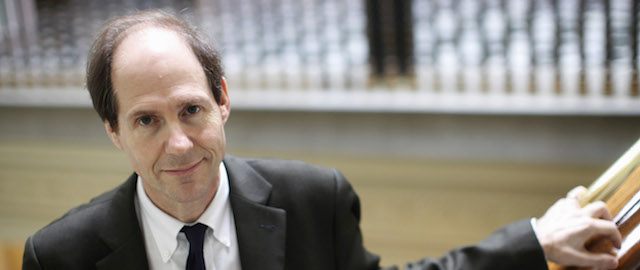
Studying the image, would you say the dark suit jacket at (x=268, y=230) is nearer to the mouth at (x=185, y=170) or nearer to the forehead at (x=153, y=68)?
the mouth at (x=185, y=170)

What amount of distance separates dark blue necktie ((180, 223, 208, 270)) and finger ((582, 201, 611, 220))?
781 mm

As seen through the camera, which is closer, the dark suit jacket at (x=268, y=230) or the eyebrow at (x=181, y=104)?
the eyebrow at (x=181, y=104)

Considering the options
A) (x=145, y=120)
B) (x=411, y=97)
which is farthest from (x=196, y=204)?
(x=411, y=97)

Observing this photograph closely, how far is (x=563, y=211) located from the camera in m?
1.16

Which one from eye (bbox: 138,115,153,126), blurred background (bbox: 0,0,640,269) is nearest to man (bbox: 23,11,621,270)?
eye (bbox: 138,115,153,126)

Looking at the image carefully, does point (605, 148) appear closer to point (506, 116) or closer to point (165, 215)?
point (506, 116)

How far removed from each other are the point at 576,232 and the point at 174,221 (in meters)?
0.82

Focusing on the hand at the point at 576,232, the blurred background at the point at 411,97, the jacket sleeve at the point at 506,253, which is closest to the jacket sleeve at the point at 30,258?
the jacket sleeve at the point at 506,253

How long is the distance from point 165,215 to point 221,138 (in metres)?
0.24

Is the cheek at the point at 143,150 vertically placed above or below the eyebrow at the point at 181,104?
below

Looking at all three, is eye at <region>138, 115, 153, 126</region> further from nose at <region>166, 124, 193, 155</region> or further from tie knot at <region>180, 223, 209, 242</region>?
tie knot at <region>180, 223, 209, 242</region>

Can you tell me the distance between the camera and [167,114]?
120 cm

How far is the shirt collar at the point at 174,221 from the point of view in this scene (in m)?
1.38

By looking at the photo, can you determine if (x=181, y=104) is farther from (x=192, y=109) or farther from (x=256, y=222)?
(x=256, y=222)
